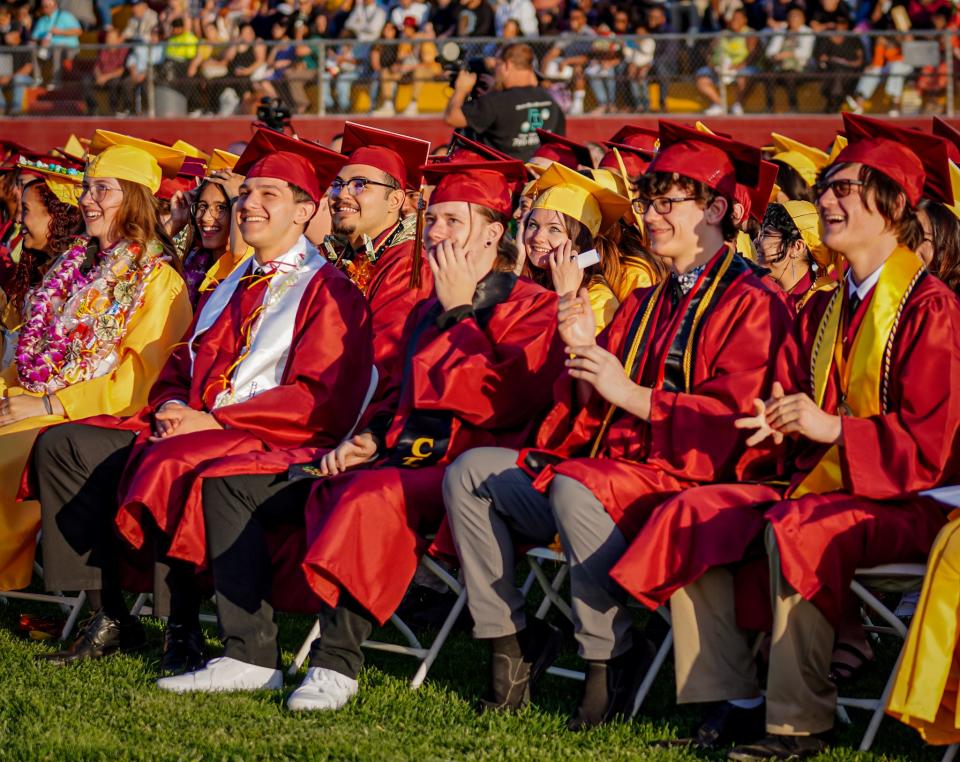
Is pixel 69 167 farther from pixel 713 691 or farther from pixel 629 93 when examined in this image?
pixel 629 93

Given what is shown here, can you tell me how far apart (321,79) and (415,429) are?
440 inches

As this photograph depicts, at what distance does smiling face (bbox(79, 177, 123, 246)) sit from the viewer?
7.40 meters

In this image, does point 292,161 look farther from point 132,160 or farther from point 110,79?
point 110,79

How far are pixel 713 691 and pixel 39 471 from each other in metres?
3.19

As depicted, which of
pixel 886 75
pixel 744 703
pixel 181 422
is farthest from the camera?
pixel 886 75

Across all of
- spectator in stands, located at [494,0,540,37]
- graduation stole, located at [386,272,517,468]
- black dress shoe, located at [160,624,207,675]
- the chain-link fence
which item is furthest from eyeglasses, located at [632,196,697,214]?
spectator in stands, located at [494,0,540,37]

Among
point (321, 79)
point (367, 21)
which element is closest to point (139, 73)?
point (321, 79)

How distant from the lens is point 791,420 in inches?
186

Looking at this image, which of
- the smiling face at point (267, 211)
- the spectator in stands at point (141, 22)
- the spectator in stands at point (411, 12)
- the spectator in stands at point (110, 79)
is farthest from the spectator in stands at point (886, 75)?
the spectator in stands at point (141, 22)

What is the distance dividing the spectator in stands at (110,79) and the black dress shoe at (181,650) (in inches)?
484

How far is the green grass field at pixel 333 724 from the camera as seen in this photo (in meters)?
4.78

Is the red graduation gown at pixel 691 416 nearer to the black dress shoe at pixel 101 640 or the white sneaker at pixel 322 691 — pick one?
the white sneaker at pixel 322 691

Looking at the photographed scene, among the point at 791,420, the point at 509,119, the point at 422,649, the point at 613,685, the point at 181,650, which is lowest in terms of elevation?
the point at 181,650

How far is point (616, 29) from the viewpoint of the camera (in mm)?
16141
